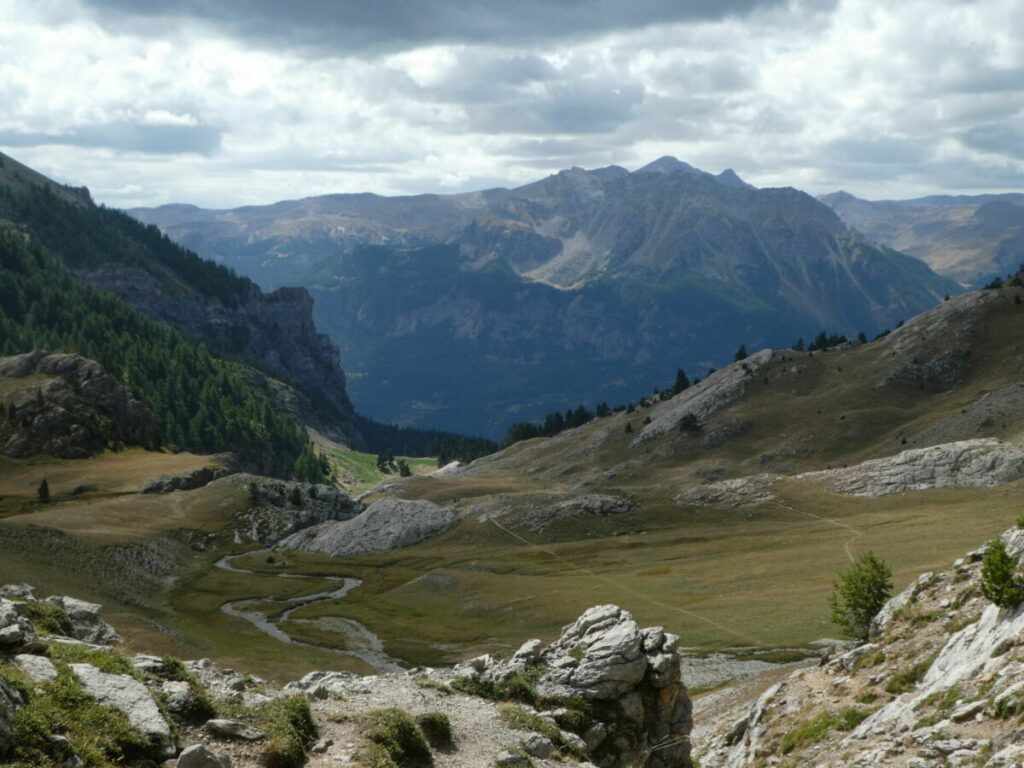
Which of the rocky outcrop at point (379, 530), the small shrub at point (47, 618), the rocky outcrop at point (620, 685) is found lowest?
the rocky outcrop at point (379, 530)

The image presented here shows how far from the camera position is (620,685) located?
42781 millimetres

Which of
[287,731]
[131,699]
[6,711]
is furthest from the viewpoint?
[287,731]

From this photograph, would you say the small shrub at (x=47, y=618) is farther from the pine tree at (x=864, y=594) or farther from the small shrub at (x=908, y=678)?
the pine tree at (x=864, y=594)

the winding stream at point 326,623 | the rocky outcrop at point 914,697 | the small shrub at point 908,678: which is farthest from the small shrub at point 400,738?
the winding stream at point 326,623

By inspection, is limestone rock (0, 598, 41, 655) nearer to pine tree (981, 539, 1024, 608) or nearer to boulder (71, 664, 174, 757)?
boulder (71, 664, 174, 757)

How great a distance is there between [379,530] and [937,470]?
110m

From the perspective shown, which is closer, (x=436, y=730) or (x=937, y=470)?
(x=436, y=730)

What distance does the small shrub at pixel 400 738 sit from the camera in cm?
2941

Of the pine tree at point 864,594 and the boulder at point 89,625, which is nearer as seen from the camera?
the boulder at point 89,625

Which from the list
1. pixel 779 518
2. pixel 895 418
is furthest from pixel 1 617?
pixel 895 418

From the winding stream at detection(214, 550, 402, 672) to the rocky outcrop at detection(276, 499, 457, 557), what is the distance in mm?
18358

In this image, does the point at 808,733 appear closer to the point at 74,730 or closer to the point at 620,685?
the point at 620,685

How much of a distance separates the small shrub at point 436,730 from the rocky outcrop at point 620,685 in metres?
8.90

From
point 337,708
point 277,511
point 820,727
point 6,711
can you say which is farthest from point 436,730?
point 277,511
